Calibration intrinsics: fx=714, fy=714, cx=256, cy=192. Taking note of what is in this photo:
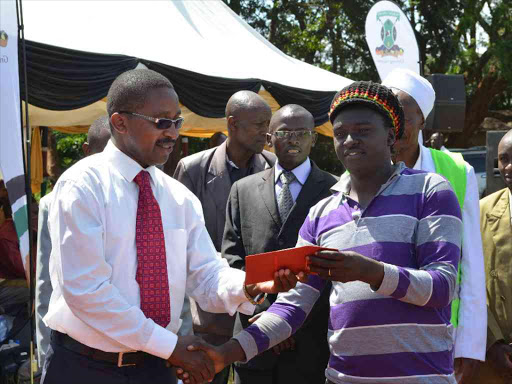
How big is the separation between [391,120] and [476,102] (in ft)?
68.9

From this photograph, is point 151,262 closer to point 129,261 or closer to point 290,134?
point 129,261

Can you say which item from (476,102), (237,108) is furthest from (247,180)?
Answer: (476,102)

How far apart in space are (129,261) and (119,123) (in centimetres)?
63

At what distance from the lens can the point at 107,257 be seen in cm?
288

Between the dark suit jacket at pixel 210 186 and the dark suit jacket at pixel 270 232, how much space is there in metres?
0.42

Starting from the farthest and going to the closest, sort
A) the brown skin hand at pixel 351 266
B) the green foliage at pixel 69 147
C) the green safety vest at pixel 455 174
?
the green foliage at pixel 69 147 → the green safety vest at pixel 455 174 → the brown skin hand at pixel 351 266

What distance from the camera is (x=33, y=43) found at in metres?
6.95

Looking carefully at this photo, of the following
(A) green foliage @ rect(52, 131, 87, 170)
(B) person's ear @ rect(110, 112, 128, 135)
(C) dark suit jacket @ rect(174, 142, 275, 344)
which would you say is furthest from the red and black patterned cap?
(A) green foliage @ rect(52, 131, 87, 170)

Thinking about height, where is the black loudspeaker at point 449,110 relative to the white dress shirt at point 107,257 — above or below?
above

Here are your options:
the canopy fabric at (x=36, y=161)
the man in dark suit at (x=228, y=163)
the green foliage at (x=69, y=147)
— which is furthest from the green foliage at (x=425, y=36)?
the man in dark suit at (x=228, y=163)

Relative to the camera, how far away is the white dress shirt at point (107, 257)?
109 inches

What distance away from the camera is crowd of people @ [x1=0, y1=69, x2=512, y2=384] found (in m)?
2.66

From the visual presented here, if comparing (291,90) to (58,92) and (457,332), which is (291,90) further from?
(457,332)

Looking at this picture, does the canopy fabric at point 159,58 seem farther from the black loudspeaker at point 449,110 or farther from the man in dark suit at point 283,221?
the man in dark suit at point 283,221
